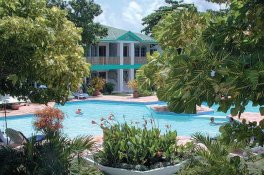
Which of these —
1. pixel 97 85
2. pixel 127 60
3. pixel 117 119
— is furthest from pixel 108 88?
pixel 117 119

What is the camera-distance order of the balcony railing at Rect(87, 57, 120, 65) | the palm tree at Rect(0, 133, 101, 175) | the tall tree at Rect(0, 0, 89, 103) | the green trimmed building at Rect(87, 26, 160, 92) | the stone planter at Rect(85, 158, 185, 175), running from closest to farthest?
the tall tree at Rect(0, 0, 89, 103)
the palm tree at Rect(0, 133, 101, 175)
the stone planter at Rect(85, 158, 185, 175)
the balcony railing at Rect(87, 57, 120, 65)
the green trimmed building at Rect(87, 26, 160, 92)

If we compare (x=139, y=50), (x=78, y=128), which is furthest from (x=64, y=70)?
(x=139, y=50)

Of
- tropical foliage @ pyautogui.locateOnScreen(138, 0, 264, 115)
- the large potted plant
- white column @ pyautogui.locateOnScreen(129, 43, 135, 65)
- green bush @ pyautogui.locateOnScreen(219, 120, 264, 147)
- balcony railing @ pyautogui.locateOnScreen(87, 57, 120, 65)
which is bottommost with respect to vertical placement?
the large potted plant

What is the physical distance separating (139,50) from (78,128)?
75.9 feet

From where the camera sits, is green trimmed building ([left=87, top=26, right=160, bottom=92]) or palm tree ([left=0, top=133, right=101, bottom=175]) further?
green trimmed building ([left=87, top=26, right=160, bottom=92])

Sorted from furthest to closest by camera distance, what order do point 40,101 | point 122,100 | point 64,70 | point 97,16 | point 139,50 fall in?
point 139,50 < point 97,16 < point 122,100 < point 40,101 < point 64,70

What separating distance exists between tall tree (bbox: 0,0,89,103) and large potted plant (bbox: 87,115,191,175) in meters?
1.97

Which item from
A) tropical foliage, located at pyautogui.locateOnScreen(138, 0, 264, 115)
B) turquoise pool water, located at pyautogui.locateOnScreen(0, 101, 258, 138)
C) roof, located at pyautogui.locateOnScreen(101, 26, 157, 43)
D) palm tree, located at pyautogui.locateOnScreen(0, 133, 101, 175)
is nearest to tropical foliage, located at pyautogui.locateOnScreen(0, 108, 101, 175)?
palm tree, located at pyautogui.locateOnScreen(0, 133, 101, 175)

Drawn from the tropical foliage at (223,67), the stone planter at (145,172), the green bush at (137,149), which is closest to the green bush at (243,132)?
the tropical foliage at (223,67)

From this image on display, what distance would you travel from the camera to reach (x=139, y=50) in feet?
141

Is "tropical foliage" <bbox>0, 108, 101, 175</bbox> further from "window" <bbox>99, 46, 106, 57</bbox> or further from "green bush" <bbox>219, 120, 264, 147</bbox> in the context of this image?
"window" <bbox>99, 46, 106, 57</bbox>

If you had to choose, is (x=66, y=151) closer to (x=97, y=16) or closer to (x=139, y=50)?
(x=97, y=16)

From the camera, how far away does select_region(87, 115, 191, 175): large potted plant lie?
9652 millimetres

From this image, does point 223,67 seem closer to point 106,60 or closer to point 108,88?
point 108,88
